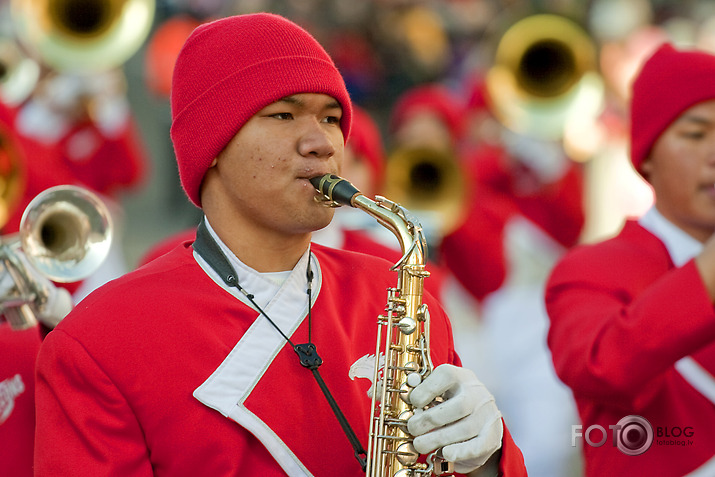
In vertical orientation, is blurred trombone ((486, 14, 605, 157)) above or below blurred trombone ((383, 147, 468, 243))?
above

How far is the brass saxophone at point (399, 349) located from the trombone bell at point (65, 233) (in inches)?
35.3

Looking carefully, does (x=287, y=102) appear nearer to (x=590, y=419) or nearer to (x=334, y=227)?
(x=590, y=419)

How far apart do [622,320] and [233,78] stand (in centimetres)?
128

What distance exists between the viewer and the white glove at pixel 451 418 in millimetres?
2283

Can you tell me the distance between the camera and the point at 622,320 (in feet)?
9.71

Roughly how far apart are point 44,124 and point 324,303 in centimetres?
488

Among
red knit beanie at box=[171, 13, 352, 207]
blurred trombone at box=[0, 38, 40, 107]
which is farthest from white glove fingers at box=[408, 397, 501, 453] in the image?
blurred trombone at box=[0, 38, 40, 107]

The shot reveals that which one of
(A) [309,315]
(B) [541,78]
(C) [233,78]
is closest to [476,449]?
(A) [309,315]

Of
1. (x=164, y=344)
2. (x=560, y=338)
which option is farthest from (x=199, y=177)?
(x=560, y=338)

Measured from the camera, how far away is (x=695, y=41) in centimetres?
1270

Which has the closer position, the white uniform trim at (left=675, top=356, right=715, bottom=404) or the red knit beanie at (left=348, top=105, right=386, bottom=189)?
the white uniform trim at (left=675, top=356, right=715, bottom=404)

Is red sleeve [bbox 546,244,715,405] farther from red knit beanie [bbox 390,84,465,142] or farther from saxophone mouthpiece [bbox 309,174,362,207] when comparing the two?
red knit beanie [bbox 390,84,465,142]

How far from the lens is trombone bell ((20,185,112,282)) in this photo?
297 cm

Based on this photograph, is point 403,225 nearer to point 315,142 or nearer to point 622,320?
point 315,142
